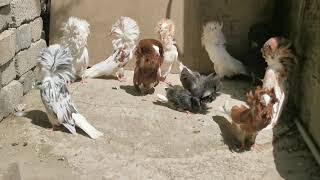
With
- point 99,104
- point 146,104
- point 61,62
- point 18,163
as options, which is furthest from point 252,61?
point 18,163

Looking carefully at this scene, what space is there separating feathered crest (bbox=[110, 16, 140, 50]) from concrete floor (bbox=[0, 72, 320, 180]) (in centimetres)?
66

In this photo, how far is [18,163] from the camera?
442cm

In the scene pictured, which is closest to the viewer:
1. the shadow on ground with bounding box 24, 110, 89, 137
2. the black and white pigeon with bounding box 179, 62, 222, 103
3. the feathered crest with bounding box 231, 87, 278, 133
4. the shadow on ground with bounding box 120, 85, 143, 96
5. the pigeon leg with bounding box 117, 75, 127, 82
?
the feathered crest with bounding box 231, 87, 278, 133

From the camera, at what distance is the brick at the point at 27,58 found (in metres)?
5.59

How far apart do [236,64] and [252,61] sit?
0.58 feet

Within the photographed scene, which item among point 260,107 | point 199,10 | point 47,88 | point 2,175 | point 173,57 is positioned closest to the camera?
point 2,175

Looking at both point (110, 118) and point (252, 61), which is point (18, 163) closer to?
point (110, 118)

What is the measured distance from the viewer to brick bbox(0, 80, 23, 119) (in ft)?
17.0

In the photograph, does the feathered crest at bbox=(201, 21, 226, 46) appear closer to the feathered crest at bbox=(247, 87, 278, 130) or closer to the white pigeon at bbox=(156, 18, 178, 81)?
the white pigeon at bbox=(156, 18, 178, 81)

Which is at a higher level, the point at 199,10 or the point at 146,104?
the point at 199,10

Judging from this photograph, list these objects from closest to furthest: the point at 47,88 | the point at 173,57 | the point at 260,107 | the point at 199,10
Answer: the point at 260,107
the point at 47,88
the point at 173,57
the point at 199,10

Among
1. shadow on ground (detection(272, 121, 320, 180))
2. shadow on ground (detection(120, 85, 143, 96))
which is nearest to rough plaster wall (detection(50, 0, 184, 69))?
shadow on ground (detection(120, 85, 143, 96))

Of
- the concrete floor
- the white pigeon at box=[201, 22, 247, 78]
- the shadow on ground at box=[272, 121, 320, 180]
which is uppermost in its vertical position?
the white pigeon at box=[201, 22, 247, 78]

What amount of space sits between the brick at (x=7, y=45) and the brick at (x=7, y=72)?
0.06 meters
